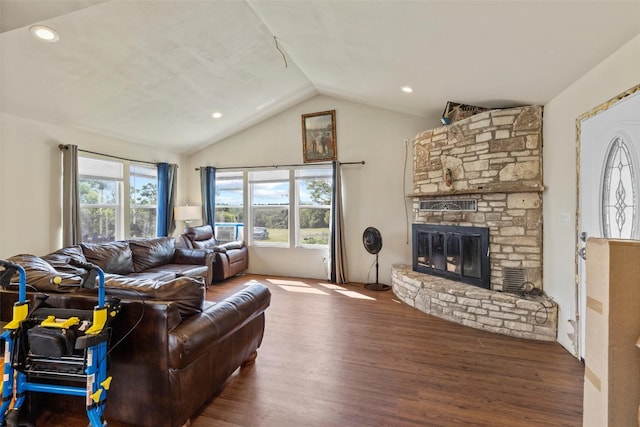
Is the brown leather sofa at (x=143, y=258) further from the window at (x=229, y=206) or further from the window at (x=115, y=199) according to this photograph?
the window at (x=229, y=206)

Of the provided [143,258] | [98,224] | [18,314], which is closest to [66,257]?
[143,258]

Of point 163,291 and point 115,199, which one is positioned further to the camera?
point 115,199

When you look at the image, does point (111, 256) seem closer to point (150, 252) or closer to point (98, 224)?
point (150, 252)

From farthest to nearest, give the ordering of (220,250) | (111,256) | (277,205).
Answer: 1. (277,205)
2. (220,250)
3. (111,256)

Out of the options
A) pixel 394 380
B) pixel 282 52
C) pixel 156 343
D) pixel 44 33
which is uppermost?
pixel 282 52

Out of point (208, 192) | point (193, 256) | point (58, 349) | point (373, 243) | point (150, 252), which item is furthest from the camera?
point (208, 192)

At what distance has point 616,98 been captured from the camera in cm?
214

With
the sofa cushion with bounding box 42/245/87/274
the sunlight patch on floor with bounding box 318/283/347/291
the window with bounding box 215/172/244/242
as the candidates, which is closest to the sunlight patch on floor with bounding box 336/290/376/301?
the sunlight patch on floor with bounding box 318/283/347/291

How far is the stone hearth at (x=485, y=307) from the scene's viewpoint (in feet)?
9.87

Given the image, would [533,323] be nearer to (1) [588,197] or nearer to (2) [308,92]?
(1) [588,197]

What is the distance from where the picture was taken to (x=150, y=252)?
4.55 meters

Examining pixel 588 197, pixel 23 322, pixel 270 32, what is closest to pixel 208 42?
pixel 270 32

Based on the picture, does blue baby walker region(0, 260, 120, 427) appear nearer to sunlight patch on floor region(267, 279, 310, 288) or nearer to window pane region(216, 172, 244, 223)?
sunlight patch on floor region(267, 279, 310, 288)

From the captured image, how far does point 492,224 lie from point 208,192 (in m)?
4.97
